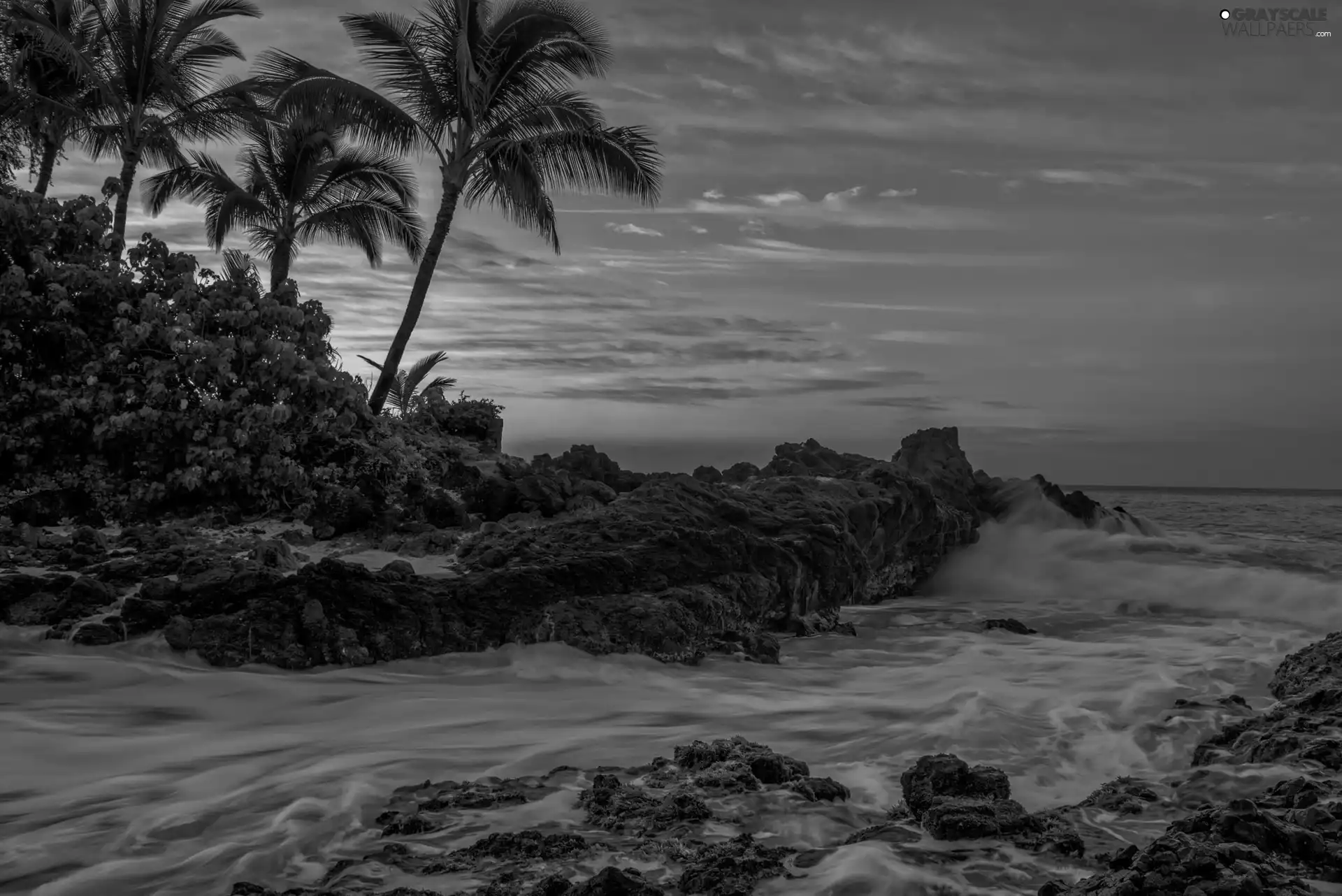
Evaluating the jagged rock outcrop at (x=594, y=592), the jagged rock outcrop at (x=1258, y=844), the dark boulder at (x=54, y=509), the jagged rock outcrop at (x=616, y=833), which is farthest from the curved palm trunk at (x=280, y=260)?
the jagged rock outcrop at (x=1258, y=844)

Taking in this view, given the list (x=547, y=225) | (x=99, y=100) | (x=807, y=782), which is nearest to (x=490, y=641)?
(x=807, y=782)

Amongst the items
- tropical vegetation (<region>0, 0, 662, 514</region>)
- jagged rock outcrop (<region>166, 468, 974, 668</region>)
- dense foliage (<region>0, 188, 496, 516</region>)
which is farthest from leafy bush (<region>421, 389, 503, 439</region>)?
jagged rock outcrop (<region>166, 468, 974, 668</region>)

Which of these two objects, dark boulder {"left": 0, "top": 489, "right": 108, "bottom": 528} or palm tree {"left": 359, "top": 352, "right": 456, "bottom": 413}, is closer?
dark boulder {"left": 0, "top": 489, "right": 108, "bottom": 528}

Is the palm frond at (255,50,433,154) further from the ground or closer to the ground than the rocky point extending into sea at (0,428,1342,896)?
further from the ground

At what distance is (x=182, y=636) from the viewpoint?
5609 mm

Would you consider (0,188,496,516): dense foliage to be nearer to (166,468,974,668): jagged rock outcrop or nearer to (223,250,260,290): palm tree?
(223,250,260,290): palm tree

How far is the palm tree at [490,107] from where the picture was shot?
15.3 meters

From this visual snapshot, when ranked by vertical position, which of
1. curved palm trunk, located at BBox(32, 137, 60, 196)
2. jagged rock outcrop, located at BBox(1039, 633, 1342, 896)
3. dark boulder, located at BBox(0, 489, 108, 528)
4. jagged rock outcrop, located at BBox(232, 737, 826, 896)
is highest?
curved palm trunk, located at BBox(32, 137, 60, 196)

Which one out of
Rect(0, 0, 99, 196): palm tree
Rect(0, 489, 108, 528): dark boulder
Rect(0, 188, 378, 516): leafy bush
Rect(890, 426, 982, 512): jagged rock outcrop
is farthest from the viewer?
Rect(0, 0, 99, 196): palm tree

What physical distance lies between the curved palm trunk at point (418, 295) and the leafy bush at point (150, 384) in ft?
15.7

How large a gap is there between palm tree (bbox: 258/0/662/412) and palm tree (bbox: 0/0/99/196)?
15.2 feet

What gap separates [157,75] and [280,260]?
5.49m

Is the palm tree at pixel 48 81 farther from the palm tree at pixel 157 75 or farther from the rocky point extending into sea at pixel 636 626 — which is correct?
the rocky point extending into sea at pixel 636 626

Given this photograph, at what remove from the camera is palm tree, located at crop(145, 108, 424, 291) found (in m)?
21.3
